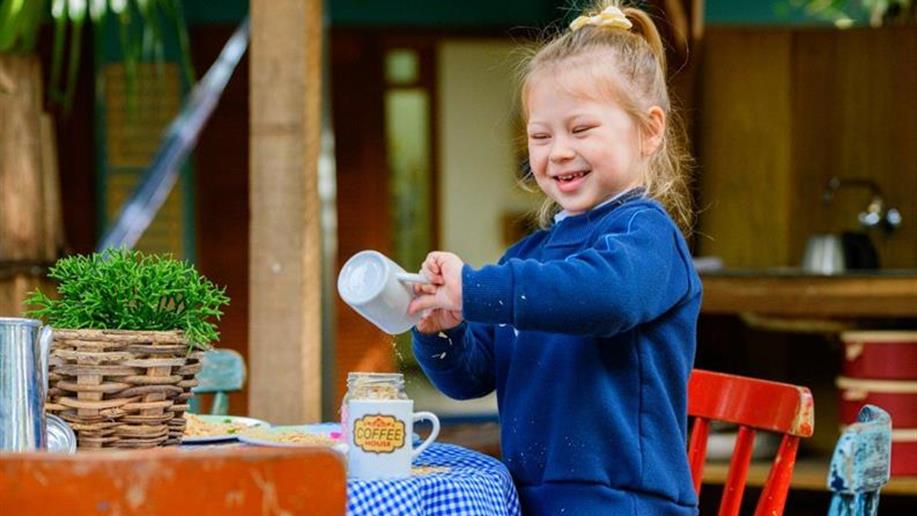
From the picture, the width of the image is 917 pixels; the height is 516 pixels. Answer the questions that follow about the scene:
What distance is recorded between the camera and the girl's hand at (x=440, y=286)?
1756mm

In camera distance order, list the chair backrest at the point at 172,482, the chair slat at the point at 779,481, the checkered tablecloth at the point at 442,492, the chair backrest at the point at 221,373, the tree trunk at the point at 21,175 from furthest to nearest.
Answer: the tree trunk at the point at 21,175 < the chair backrest at the point at 221,373 < the chair slat at the point at 779,481 < the checkered tablecloth at the point at 442,492 < the chair backrest at the point at 172,482

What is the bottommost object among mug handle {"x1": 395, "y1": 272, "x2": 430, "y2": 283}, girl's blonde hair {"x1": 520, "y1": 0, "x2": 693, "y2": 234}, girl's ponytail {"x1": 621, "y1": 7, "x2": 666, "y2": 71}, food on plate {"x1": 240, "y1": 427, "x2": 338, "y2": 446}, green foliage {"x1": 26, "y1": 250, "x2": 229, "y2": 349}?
food on plate {"x1": 240, "y1": 427, "x2": 338, "y2": 446}

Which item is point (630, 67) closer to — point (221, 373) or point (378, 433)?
point (378, 433)

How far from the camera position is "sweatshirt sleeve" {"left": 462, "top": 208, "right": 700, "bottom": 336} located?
1.75m

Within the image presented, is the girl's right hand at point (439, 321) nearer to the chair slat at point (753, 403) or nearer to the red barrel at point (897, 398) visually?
the chair slat at point (753, 403)

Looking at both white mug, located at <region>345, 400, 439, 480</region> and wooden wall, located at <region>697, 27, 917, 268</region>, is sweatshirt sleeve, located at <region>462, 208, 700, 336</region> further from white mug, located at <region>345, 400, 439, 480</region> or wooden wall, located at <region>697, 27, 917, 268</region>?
wooden wall, located at <region>697, 27, 917, 268</region>

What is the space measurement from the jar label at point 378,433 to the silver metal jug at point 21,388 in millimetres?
331

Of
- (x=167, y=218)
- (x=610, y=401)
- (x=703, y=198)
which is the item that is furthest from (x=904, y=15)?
(x=610, y=401)

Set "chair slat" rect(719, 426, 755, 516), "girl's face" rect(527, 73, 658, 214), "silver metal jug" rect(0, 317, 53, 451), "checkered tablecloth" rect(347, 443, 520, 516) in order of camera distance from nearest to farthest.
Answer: "silver metal jug" rect(0, 317, 53, 451) → "checkered tablecloth" rect(347, 443, 520, 516) → "girl's face" rect(527, 73, 658, 214) → "chair slat" rect(719, 426, 755, 516)

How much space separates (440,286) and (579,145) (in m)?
0.27

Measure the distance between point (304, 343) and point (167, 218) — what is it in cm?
293

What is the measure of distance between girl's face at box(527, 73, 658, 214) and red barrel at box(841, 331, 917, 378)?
2.59 m

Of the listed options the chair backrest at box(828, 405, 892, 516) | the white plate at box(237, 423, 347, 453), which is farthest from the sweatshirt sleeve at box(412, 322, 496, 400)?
the chair backrest at box(828, 405, 892, 516)

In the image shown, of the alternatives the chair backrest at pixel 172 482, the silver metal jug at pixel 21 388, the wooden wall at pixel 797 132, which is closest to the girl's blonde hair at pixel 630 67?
the silver metal jug at pixel 21 388
